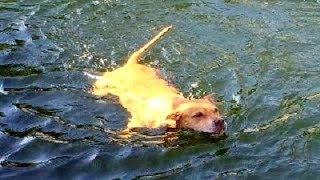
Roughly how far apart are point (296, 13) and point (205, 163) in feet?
15.6

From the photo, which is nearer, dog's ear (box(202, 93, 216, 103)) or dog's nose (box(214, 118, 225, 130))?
dog's nose (box(214, 118, 225, 130))

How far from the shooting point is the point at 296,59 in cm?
886

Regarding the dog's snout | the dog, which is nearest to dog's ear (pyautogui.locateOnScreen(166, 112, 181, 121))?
the dog

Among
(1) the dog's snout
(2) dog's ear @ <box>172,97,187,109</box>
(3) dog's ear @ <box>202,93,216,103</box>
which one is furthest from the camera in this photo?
(3) dog's ear @ <box>202,93,216,103</box>

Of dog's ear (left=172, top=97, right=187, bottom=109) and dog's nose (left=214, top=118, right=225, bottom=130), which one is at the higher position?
dog's ear (left=172, top=97, right=187, bottom=109)

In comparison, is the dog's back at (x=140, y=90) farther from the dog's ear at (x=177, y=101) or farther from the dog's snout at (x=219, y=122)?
the dog's snout at (x=219, y=122)

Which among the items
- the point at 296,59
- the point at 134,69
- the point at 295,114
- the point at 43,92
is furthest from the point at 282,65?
the point at 43,92

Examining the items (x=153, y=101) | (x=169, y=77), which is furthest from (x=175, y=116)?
(x=169, y=77)

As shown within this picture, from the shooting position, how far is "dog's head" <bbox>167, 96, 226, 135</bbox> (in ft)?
21.9

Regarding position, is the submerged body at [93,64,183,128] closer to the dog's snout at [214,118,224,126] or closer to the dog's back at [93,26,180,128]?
the dog's back at [93,26,180,128]

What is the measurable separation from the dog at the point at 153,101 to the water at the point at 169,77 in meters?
0.15

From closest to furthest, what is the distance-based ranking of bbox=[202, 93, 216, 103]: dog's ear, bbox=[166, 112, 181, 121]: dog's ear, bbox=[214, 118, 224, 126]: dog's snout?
bbox=[214, 118, 224, 126]: dog's snout < bbox=[166, 112, 181, 121]: dog's ear < bbox=[202, 93, 216, 103]: dog's ear

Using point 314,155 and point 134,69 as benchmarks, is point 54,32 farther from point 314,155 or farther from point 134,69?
point 314,155

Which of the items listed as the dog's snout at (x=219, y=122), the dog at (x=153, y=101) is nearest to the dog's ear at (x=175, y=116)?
the dog at (x=153, y=101)
